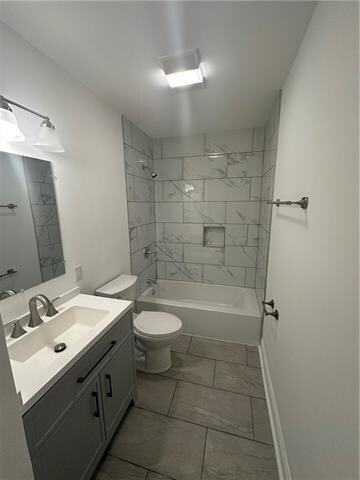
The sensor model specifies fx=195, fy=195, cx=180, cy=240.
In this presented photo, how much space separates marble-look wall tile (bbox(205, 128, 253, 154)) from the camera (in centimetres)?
251

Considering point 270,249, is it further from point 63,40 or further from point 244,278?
point 63,40

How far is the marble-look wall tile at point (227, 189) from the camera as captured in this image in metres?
2.64

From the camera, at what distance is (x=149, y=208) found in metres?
2.81

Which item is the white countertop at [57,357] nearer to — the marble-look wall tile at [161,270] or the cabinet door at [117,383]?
the cabinet door at [117,383]

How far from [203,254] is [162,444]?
2.06 m

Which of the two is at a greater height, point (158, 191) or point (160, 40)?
point (160, 40)

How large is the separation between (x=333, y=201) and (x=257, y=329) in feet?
6.03

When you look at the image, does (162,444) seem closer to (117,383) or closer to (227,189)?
(117,383)

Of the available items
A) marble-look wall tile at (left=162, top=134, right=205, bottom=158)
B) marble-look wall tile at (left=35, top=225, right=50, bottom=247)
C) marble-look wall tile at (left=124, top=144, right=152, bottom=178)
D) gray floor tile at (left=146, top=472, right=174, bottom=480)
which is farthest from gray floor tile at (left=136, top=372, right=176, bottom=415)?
marble-look wall tile at (left=162, top=134, right=205, bottom=158)

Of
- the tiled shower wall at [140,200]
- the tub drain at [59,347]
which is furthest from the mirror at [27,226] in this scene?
the tiled shower wall at [140,200]

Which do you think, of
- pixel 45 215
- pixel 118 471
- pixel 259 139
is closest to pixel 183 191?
pixel 259 139

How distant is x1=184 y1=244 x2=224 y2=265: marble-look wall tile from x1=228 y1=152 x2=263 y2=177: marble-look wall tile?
1089 mm

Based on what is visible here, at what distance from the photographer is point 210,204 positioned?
2.79 m

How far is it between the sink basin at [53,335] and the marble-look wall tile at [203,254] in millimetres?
1832
